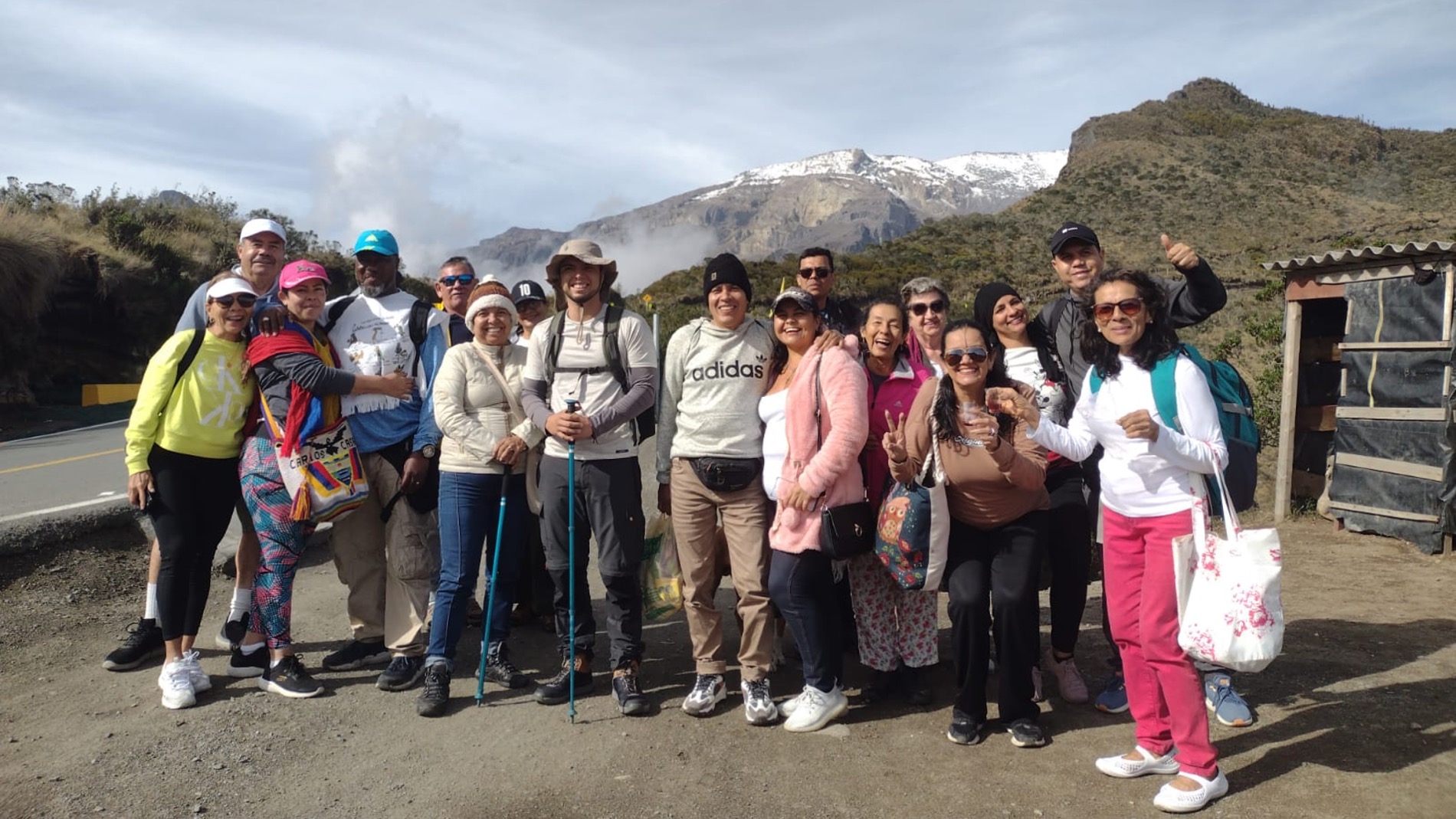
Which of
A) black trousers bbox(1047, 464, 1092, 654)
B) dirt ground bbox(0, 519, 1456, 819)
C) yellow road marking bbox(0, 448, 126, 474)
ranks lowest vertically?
dirt ground bbox(0, 519, 1456, 819)

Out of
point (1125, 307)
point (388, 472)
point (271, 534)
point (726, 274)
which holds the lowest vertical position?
point (271, 534)

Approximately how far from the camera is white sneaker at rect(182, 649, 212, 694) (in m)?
4.34

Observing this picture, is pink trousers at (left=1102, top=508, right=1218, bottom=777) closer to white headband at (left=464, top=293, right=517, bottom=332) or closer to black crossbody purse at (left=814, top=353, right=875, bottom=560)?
black crossbody purse at (left=814, top=353, right=875, bottom=560)

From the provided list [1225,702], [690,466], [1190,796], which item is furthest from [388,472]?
[1225,702]

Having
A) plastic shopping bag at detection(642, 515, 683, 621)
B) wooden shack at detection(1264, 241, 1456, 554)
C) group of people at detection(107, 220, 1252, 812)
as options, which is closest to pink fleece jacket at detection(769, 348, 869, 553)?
group of people at detection(107, 220, 1252, 812)

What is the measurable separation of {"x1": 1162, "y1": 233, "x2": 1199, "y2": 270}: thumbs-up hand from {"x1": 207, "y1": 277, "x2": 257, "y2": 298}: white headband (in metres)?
4.28

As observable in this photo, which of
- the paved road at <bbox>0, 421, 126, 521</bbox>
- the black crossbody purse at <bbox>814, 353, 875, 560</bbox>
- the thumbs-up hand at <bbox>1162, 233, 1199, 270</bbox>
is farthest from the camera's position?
the paved road at <bbox>0, 421, 126, 521</bbox>

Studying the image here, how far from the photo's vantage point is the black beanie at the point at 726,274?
13.9ft

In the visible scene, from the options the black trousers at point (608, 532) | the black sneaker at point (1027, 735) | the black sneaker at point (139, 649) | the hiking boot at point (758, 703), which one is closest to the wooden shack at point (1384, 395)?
the black sneaker at point (1027, 735)

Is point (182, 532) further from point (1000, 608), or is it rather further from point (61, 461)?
point (61, 461)

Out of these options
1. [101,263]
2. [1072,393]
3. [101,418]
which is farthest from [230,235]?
[1072,393]

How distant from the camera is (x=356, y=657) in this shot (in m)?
4.89

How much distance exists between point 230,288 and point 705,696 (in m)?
3.06

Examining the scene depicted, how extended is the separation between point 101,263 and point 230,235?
6406 mm
